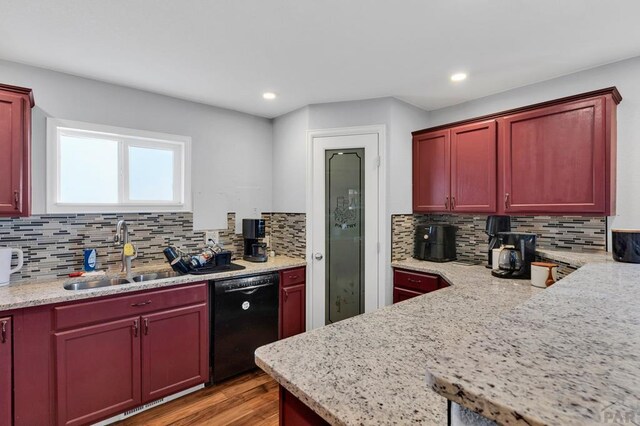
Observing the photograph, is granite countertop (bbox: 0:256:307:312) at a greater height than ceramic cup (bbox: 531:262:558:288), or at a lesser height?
lesser

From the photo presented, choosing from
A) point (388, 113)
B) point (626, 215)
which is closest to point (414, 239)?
point (388, 113)

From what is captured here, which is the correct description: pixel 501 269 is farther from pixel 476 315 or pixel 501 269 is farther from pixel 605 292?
pixel 605 292

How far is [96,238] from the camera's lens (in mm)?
2600

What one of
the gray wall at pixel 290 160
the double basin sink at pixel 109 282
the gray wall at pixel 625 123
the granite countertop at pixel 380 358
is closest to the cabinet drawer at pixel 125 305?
the double basin sink at pixel 109 282

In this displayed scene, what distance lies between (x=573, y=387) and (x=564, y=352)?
0.48 feet

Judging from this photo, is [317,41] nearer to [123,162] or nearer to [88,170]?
[123,162]

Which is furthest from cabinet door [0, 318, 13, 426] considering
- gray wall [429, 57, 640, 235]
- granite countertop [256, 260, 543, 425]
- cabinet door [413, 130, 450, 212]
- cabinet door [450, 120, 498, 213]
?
gray wall [429, 57, 640, 235]

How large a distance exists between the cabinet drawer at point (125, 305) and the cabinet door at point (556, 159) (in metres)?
2.65

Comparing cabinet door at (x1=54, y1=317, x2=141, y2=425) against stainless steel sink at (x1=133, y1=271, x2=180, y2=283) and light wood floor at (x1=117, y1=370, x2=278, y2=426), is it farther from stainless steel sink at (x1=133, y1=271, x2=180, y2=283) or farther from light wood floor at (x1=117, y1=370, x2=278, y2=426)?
stainless steel sink at (x1=133, y1=271, x2=180, y2=283)

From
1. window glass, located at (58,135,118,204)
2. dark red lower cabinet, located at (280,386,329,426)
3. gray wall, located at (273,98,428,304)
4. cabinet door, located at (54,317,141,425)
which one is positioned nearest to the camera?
dark red lower cabinet, located at (280,386,329,426)

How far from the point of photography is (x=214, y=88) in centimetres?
278

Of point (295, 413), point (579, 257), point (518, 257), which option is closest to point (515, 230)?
point (518, 257)

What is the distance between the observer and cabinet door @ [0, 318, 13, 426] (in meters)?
1.81

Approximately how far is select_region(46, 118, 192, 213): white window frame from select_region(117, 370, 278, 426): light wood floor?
5.15 ft
